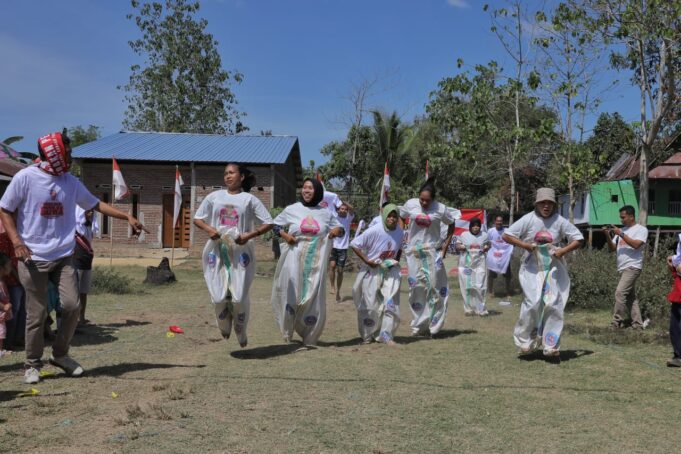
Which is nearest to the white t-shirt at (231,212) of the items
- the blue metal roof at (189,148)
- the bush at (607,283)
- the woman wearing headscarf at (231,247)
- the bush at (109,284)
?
the woman wearing headscarf at (231,247)

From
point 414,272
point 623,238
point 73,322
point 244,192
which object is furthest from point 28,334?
point 623,238

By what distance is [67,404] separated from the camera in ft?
14.6

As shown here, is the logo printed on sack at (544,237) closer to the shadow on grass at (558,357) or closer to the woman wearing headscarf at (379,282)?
the shadow on grass at (558,357)

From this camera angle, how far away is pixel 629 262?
28.3ft

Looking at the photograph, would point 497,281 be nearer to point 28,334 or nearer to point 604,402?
point 604,402

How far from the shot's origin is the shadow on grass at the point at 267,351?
6.52 metres

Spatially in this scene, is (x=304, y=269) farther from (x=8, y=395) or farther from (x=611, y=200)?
(x=611, y=200)

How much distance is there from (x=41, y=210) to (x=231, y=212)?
1.93m

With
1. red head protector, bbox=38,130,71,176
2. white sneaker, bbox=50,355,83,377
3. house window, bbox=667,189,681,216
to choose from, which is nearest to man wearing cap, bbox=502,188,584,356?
white sneaker, bbox=50,355,83,377

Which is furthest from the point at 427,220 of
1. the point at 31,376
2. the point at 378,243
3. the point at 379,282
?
the point at 31,376

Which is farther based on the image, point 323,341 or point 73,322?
point 323,341

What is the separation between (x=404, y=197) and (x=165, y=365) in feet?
77.7

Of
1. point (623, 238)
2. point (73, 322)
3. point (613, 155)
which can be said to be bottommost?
point (73, 322)

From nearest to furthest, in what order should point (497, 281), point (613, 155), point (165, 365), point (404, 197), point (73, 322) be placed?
point (73, 322) < point (165, 365) < point (497, 281) < point (404, 197) < point (613, 155)
